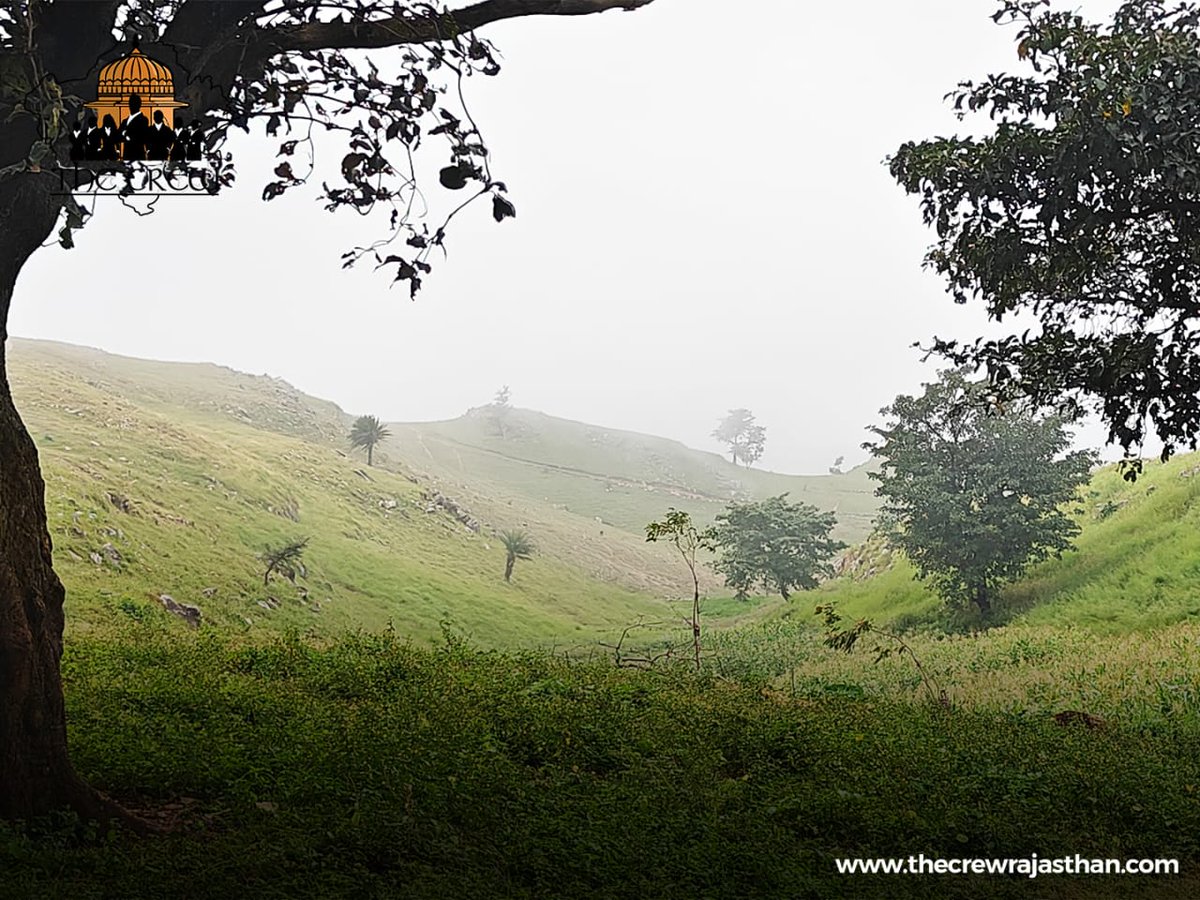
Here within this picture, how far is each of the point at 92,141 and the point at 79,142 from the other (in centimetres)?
15

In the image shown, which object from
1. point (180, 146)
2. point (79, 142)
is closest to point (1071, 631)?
point (180, 146)

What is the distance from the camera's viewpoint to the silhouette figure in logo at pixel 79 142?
497 cm

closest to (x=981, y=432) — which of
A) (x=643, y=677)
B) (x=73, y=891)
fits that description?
(x=643, y=677)

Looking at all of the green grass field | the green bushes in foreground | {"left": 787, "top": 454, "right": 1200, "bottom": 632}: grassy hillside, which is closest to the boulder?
the green grass field

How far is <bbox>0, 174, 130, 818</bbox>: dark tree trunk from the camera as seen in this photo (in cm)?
555

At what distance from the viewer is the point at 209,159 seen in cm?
683

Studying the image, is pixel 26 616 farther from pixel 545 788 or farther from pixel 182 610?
pixel 182 610

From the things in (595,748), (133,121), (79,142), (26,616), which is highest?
(133,121)

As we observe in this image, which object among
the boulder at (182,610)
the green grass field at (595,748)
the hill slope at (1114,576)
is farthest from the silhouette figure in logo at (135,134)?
the hill slope at (1114,576)

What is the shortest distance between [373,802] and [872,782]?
4.74 meters

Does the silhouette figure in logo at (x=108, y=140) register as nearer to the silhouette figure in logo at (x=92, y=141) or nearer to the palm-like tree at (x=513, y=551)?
the silhouette figure in logo at (x=92, y=141)

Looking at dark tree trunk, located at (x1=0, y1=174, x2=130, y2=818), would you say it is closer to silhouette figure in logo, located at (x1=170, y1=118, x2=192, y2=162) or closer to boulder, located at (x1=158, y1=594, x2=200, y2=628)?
silhouette figure in logo, located at (x1=170, y1=118, x2=192, y2=162)

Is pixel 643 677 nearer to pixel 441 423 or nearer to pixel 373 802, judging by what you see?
pixel 373 802

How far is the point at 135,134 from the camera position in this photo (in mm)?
5223
